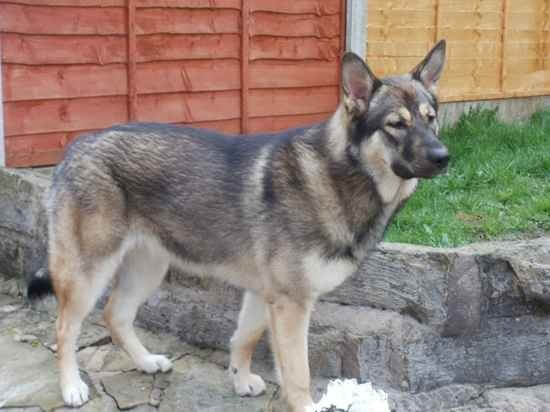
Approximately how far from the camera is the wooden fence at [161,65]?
616 centimetres

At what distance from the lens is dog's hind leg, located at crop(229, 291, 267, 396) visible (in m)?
4.31

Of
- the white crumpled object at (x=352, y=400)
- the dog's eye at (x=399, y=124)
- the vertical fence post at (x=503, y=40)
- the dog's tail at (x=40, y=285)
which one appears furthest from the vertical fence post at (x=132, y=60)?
the vertical fence post at (x=503, y=40)

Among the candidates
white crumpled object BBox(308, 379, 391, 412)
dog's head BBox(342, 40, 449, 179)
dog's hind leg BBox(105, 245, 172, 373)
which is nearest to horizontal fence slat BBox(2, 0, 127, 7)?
dog's hind leg BBox(105, 245, 172, 373)

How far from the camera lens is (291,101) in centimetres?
805

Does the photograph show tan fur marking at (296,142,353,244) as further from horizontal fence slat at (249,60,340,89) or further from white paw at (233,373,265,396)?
horizontal fence slat at (249,60,340,89)

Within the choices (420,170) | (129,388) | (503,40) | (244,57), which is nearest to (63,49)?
(244,57)

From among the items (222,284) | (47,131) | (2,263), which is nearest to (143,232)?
(222,284)

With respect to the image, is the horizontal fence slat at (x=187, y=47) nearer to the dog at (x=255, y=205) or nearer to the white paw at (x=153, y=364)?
the dog at (x=255, y=205)

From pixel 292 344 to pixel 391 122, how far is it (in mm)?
1109

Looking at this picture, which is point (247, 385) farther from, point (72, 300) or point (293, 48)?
Answer: point (293, 48)

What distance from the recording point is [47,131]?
20.7 ft

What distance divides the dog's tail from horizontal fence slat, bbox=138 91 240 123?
2693 millimetres

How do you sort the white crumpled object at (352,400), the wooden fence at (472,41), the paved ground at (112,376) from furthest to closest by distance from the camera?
the wooden fence at (472,41)
the paved ground at (112,376)
the white crumpled object at (352,400)

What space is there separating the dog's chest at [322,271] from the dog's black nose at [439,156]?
2.10 ft
